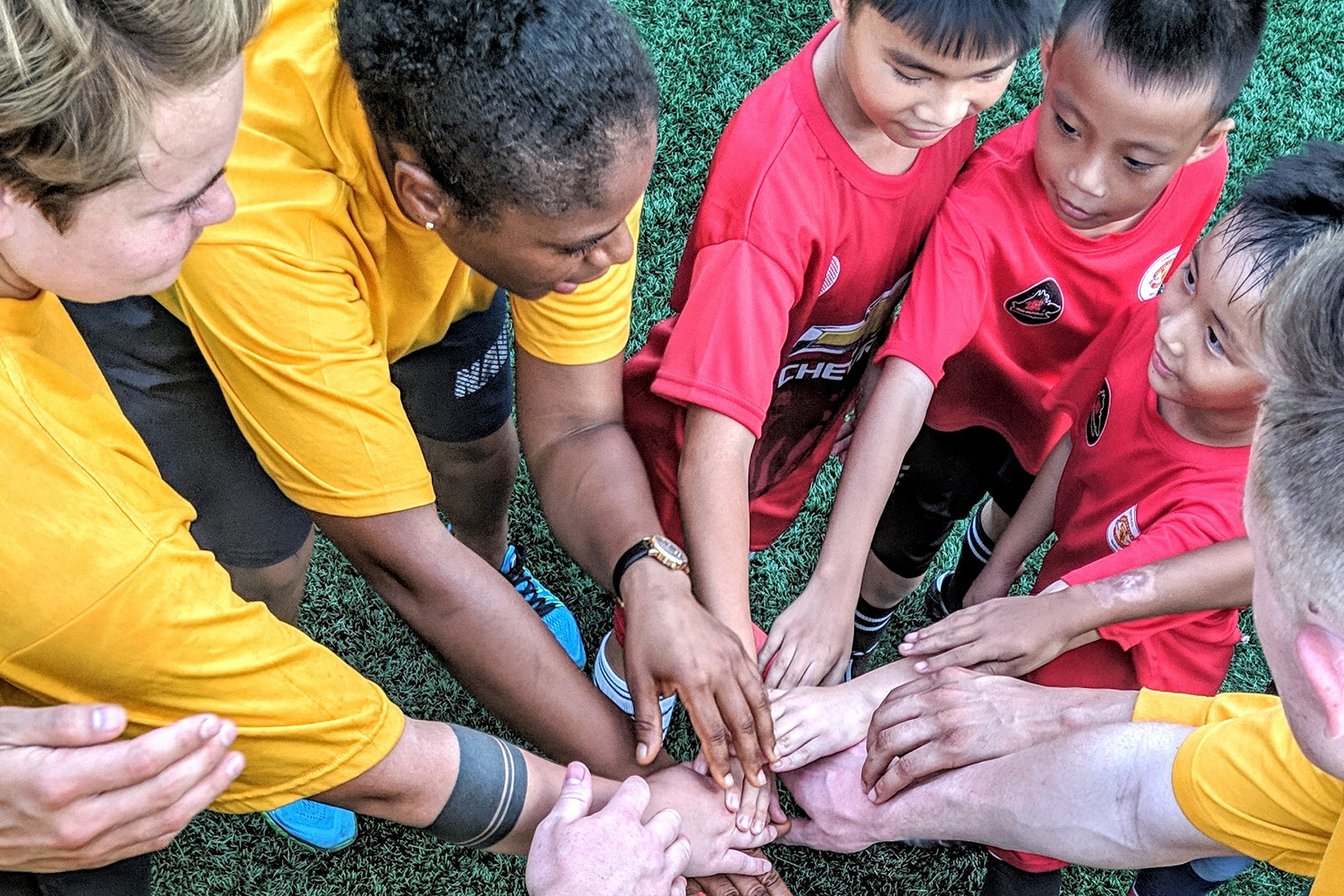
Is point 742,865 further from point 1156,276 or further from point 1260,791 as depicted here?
point 1156,276

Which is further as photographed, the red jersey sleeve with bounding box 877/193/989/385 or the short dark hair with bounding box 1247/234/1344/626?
the red jersey sleeve with bounding box 877/193/989/385

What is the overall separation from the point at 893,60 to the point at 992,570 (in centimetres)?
102

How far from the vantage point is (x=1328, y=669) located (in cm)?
98

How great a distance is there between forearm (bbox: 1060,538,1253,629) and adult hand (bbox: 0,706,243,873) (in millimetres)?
1250

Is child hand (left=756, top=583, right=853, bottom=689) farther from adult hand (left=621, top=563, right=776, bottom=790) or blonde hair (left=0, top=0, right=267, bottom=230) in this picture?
blonde hair (left=0, top=0, right=267, bottom=230)

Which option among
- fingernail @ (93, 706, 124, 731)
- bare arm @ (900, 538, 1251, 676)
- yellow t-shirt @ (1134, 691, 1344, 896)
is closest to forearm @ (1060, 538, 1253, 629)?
bare arm @ (900, 538, 1251, 676)

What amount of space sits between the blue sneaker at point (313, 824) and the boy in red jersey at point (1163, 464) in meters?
1.03

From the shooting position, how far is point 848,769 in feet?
5.98

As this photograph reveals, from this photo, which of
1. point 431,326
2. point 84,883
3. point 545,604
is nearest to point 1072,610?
point 431,326

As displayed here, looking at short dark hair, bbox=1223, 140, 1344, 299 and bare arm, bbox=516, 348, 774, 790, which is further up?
short dark hair, bbox=1223, 140, 1344, 299

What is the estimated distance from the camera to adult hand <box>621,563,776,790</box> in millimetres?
1643

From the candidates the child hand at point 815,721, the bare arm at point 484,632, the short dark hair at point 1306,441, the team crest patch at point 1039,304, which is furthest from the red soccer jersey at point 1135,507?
the bare arm at point 484,632

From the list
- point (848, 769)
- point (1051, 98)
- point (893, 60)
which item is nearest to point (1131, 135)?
point (1051, 98)

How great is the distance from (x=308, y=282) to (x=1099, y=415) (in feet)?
4.33
